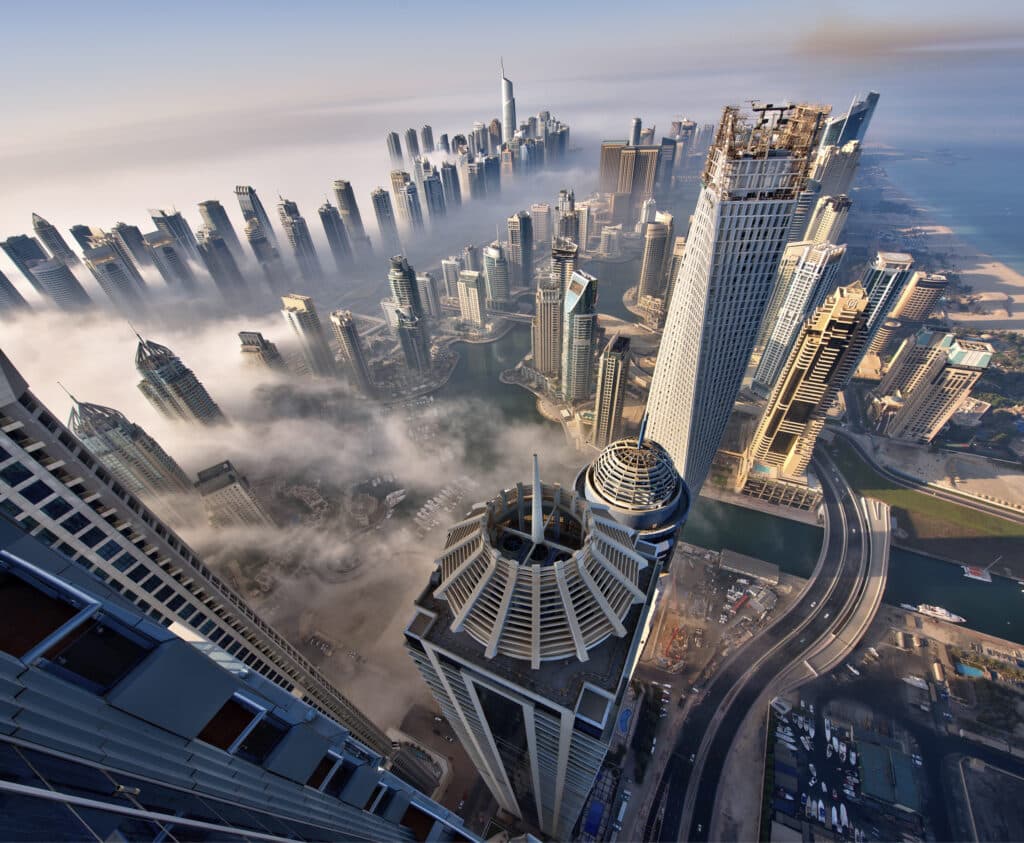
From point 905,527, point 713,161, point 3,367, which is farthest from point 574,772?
point 905,527

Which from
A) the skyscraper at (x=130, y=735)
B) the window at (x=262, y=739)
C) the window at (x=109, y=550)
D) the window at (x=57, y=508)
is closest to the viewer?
the skyscraper at (x=130, y=735)

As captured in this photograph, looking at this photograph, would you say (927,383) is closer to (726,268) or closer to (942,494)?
(942,494)

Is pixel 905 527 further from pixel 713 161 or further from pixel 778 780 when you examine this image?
pixel 713 161

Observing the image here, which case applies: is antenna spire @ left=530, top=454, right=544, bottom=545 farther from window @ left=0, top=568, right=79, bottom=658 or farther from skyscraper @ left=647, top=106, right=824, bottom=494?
skyscraper @ left=647, top=106, right=824, bottom=494

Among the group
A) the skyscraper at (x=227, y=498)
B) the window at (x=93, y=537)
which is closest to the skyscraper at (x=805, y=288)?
the window at (x=93, y=537)

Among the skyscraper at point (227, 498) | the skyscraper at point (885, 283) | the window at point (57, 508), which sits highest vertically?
the skyscraper at point (885, 283)

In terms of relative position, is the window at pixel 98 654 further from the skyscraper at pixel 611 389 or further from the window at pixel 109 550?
the skyscraper at pixel 611 389
